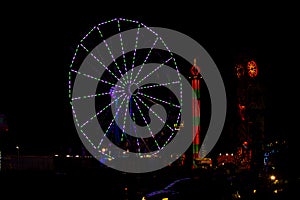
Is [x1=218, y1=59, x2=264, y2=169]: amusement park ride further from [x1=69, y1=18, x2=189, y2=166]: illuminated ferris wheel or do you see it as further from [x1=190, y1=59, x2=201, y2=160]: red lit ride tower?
[x1=69, y1=18, x2=189, y2=166]: illuminated ferris wheel

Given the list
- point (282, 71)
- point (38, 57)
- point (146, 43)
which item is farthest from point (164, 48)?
point (38, 57)

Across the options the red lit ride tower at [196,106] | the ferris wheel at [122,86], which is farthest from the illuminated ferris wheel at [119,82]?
the red lit ride tower at [196,106]

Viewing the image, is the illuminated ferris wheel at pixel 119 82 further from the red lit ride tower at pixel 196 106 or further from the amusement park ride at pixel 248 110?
the red lit ride tower at pixel 196 106

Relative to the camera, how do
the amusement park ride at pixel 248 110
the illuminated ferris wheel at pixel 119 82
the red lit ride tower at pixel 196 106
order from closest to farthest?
the illuminated ferris wheel at pixel 119 82 → the amusement park ride at pixel 248 110 → the red lit ride tower at pixel 196 106

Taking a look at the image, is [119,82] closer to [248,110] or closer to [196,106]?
[248,110]

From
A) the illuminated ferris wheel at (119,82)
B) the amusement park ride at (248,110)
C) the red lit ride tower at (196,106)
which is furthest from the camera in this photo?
the red lit ride tower at (196,106)

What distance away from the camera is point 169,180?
16406 mm

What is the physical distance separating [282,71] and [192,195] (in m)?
10.7

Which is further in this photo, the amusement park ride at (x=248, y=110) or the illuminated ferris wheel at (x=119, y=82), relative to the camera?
the amusement park ride at (x=248, y=110)

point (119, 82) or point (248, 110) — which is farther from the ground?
point (119, 82)

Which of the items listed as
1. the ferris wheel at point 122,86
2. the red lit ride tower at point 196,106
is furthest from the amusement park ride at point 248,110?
the ferris wheel at point 122,86

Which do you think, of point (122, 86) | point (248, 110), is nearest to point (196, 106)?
point (248, 110)

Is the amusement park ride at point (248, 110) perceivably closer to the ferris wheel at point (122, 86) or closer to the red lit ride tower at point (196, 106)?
the red lit ride tower at point (196, 106)

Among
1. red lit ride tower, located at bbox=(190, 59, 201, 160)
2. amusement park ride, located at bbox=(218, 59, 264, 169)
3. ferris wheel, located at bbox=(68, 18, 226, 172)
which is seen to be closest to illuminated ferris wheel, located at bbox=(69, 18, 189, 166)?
ferris wheel, located at bbox=(68, 18, 226, 172)
